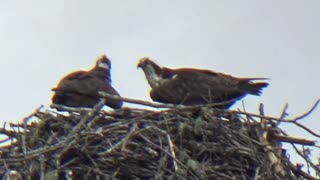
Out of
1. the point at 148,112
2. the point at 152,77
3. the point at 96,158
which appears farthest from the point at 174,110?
the point at 152,77

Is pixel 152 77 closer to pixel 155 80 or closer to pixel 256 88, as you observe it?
pixel 155 80

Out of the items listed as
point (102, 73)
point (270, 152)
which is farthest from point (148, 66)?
point (270, 152)

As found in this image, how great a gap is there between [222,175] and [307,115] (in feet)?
3.08

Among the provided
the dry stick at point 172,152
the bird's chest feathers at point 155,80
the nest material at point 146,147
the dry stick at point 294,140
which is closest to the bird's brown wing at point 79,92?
the bird's chest feathers at point 155,80

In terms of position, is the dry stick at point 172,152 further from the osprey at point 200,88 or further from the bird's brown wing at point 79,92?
the bird's brown wing at point 79,92

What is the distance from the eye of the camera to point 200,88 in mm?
12383

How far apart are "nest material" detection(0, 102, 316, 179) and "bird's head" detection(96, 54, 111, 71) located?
11.8 feet

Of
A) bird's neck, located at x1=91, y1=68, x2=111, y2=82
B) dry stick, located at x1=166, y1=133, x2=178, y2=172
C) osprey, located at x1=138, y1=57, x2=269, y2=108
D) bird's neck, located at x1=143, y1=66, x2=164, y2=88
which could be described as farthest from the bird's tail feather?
bird's neck, located at x1=91, y1=68, x2=111, y2=82

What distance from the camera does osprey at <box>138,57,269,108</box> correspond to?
12.2 metres

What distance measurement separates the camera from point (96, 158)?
412 inches

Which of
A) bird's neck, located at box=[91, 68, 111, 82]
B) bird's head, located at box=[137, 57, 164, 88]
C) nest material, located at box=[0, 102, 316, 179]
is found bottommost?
nest material, located at box=[0, 102, 316, 179]

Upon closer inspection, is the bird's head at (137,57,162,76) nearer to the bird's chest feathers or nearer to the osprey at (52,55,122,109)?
the bird's chest feathers

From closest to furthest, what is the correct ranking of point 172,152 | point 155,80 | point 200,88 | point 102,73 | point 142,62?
point 172,152
point 200,88
point 155,80
point 142,62
point 102,73

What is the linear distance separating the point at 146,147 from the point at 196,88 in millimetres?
2060
